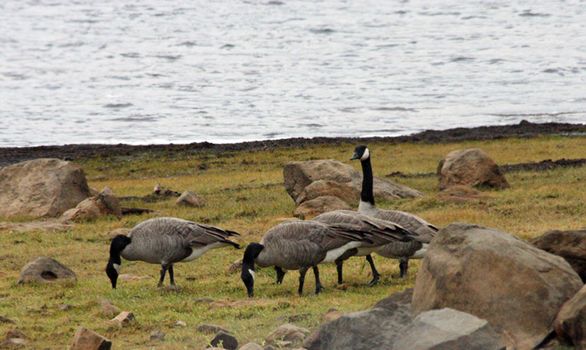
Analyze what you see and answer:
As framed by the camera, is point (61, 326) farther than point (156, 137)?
No

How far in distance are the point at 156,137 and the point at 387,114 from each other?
11.9 m

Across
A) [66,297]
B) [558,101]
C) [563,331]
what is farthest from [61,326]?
[558,101]

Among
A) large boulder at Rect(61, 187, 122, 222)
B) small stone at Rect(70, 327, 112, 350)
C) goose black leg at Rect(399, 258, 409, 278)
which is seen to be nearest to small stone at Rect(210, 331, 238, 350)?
small stone at Rect(70, 327, 112, 350)

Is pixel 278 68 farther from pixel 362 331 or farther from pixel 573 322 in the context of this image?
pixel 573 322

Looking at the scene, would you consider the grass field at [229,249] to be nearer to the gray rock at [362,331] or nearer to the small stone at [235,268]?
the small stone at [235,268]

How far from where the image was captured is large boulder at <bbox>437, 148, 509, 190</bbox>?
2742 centimetres

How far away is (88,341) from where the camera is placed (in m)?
11.3

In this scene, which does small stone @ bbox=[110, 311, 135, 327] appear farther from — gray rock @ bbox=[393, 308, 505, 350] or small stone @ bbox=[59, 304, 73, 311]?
gray rock @ bbox=[393, 308, 505, 350]

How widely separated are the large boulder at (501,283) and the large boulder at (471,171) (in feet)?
54.5

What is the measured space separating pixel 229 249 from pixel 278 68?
54.9 m

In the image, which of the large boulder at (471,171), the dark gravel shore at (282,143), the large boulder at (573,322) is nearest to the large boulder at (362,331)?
the large boulder at (573,322)

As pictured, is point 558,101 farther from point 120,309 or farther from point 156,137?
point 120,309

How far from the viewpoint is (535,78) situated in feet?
224

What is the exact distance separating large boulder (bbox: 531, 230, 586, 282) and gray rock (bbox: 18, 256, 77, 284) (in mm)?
8131
